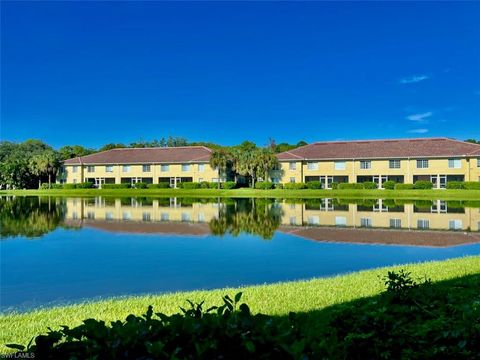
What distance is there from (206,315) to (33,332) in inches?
185

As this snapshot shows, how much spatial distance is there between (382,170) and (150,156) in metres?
36.7

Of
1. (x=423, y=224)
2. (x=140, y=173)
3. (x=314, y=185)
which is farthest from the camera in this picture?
(x=140, y=173)

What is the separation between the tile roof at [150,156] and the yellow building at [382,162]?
43.0 feet

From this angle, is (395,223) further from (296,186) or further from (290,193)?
(296,186)

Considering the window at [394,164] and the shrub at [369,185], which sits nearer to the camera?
the shrub at [369,185]

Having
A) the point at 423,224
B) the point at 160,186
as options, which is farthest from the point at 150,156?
the point at 423,224

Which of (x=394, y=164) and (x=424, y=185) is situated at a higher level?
(x=394, y=164)

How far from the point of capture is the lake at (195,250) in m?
11.2

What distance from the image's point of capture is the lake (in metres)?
11.2

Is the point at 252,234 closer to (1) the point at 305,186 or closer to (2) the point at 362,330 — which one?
(2) the point at 362,330

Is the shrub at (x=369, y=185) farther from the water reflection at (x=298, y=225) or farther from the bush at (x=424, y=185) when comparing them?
the water reflection at (x=298, y=225)

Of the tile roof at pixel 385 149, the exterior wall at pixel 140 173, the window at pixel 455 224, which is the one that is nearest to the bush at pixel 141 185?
the exterior wall at pixel 140 173

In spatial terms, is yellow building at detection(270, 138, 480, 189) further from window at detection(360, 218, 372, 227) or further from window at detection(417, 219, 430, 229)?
window at detection(360, 218, 372, 227)

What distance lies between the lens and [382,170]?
6053cm
